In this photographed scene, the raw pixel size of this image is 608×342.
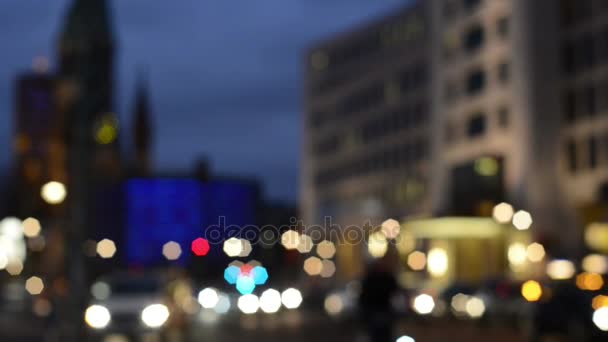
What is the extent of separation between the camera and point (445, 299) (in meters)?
44.8

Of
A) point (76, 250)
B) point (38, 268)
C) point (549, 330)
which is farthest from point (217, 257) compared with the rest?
point (38, 268)

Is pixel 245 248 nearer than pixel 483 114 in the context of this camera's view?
Yes

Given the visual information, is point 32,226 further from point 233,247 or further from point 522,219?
point 233,247

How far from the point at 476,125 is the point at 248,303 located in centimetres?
3009

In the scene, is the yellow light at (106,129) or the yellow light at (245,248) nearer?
the yellow light at (106,129)

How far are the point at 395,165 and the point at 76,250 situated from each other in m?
61.7

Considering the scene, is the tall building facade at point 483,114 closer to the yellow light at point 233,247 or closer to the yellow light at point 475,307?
the yellow light at point 475,307

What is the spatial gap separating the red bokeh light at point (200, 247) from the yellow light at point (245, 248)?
2.33 m

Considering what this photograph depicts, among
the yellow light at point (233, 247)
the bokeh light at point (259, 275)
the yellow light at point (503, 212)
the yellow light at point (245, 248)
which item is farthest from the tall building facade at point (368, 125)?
the yellow light at point (245, 248)

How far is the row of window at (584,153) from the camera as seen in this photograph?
65938 millimetres

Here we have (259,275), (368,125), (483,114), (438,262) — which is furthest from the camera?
(368,125)

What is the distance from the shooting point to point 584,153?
67438 mm

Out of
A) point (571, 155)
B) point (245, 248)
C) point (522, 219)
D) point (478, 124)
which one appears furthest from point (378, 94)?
point (245, 248)

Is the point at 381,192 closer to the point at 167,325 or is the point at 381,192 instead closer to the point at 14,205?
the point at 14,205
